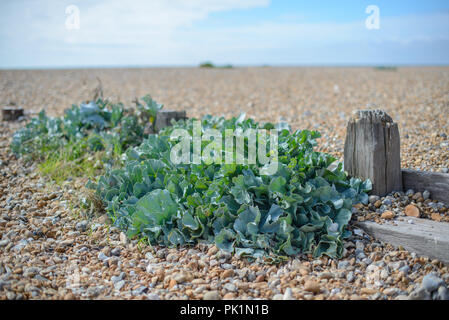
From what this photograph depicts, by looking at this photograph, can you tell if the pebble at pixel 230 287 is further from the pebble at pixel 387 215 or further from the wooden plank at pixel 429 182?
the wooden plank at pixel 429 182

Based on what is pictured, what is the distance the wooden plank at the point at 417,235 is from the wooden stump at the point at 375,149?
13.4 inches

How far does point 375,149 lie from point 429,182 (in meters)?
0.48

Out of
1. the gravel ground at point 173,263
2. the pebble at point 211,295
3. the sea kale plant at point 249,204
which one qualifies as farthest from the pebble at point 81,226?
the pebble at point 211,295

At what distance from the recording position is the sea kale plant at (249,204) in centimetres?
238

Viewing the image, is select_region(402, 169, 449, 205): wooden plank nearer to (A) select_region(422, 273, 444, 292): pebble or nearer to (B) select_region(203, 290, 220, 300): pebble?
(A) select_region(422, 273, 444, 292): pebble

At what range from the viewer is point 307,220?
2.42 metres

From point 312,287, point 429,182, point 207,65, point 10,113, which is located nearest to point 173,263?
point 312,287

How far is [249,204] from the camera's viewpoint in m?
2.46

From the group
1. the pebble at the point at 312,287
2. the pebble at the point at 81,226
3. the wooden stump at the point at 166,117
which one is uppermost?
the wooden stump at the point at 166,117

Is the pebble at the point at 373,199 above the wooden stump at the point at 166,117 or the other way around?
the other way around

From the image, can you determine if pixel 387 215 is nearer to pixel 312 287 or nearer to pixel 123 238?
pixel 312 287

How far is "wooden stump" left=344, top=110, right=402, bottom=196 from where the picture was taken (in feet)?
8.93

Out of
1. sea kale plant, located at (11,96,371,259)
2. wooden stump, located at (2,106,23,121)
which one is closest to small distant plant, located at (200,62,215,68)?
wooden stump, located at (2,106,23,121)
